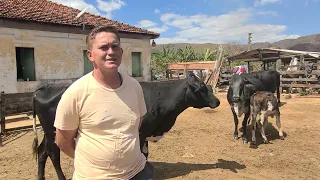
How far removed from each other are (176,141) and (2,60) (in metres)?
8.74

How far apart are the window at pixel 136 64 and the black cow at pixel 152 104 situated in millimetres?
12193

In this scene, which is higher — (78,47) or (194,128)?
(78,47)

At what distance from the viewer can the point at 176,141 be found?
26.1 ft

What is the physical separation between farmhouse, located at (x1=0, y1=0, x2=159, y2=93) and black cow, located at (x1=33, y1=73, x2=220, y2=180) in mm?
8503

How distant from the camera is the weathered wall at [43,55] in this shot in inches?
494

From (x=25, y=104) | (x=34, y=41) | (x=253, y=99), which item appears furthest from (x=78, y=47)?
(x=253, y=99)

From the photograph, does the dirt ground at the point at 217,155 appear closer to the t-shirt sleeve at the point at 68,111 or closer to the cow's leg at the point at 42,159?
the cow's leg at the point at 42,159

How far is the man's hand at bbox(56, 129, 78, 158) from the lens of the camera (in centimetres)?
216

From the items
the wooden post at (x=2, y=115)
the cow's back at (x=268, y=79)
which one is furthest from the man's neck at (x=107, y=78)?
the cow's back at (x=268, y=79)

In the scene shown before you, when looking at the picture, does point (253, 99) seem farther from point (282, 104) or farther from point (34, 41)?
point (34, 41)

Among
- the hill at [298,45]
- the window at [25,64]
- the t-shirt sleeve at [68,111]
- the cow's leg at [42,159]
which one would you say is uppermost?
the hill at [298,45]

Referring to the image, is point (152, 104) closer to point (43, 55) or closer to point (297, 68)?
point (43, 55)

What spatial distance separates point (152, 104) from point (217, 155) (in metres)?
2.33

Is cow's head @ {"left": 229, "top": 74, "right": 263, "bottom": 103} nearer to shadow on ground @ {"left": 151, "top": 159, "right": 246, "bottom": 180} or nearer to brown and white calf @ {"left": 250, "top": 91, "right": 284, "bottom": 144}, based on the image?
brown and white calf @ {"left": 250, "top": 91, "right": 284, "bottom": 144}
